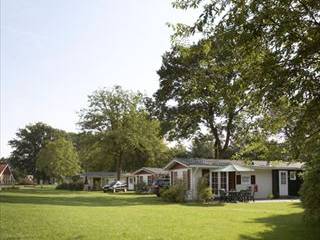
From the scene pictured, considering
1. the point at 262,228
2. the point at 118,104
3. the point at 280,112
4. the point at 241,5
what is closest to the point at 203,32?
the point at 241,5

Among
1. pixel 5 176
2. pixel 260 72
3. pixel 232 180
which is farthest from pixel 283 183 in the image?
pixel 5 176

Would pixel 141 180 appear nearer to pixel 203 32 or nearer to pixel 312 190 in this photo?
pixel 312 190

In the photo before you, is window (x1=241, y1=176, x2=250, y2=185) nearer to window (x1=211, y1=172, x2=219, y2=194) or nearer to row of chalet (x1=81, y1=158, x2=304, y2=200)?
row of chalet (x1=81, y1=158, x2=304, y2=200)

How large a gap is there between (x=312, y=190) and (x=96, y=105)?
51382 millimetres

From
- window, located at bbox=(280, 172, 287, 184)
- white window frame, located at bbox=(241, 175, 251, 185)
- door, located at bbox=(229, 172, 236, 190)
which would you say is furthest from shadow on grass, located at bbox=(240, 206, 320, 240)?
window, located at bbox=(280, 172, 287, 184)

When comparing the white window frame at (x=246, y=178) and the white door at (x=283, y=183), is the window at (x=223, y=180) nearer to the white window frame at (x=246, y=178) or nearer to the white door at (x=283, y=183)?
the white window frame at (x=246, y=178)

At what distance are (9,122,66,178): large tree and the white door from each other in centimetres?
8392

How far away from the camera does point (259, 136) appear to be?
12680mm

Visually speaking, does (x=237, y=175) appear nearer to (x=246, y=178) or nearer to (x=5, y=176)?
(x=246, y=178)

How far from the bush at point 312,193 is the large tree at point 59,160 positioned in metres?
76.2

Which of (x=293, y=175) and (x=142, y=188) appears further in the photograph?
(x=142, y=188)

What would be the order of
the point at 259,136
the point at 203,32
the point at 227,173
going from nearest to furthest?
the point at 203,32 → the point at 259,136 → the point at 227,173

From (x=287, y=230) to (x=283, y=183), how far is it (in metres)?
29.4

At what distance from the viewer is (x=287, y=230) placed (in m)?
18.3
